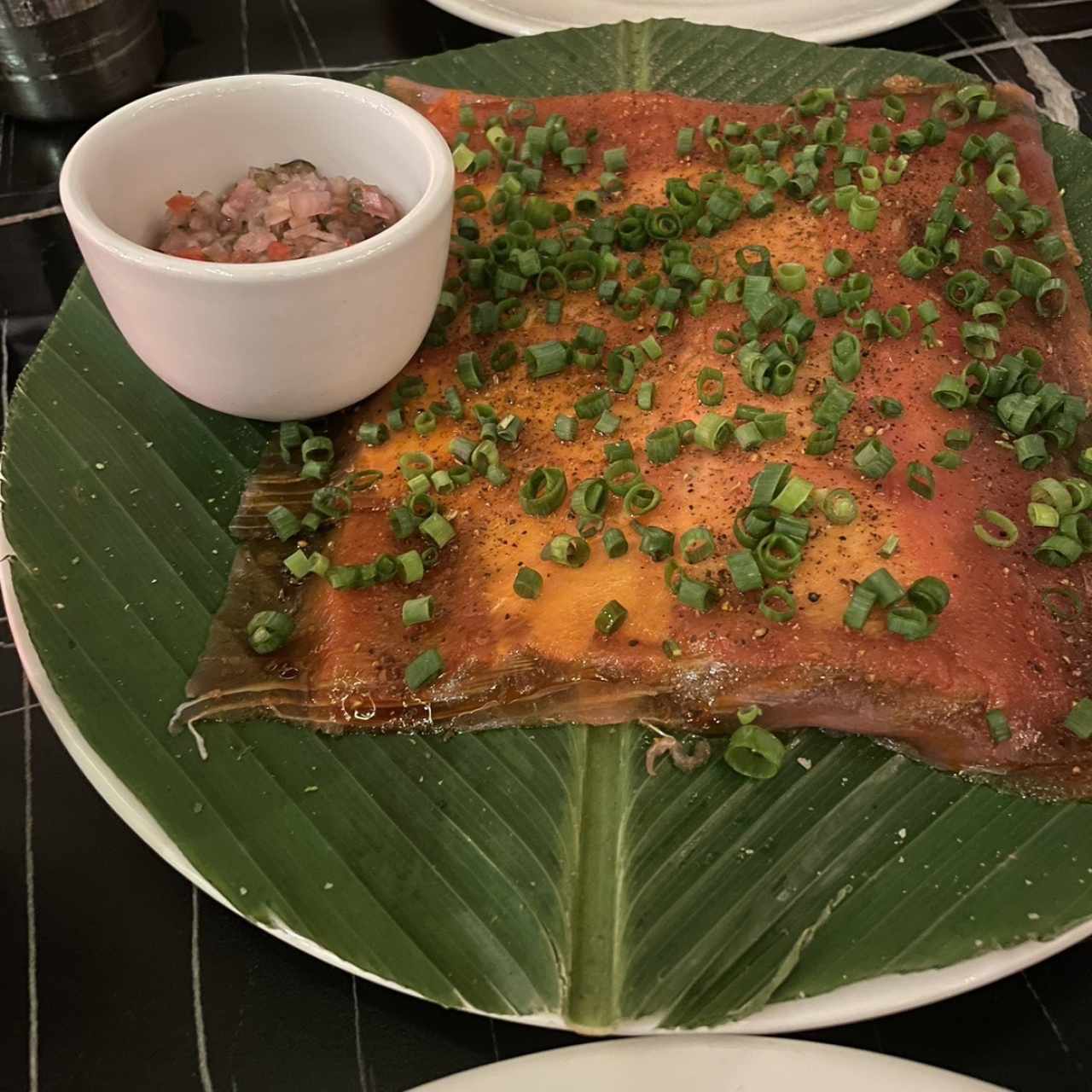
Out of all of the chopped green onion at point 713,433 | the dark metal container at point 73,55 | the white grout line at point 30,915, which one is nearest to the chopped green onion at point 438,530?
the chopped green onion at point 713,433

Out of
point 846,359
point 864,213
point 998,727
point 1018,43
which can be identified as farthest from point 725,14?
point 998,727

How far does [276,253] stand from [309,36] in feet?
7.77

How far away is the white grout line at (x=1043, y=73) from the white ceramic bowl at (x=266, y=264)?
2.31 m

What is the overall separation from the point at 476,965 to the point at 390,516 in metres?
0.82

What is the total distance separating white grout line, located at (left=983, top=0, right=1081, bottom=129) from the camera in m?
3.25

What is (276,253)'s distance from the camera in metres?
1.90

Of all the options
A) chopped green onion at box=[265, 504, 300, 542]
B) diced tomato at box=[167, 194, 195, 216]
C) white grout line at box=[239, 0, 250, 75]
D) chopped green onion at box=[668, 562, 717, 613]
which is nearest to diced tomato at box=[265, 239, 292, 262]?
diced tomato at box=[167, 194, 195, 216]

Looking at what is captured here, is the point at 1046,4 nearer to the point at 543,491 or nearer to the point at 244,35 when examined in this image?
the point at 244,35

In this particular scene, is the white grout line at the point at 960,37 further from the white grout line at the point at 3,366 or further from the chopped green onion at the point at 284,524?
the white grout line at the point at 3,366

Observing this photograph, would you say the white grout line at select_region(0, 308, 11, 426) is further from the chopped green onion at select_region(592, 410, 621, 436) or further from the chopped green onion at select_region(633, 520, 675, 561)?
the chopped green onion at select_region(633, 520, 675, 561)

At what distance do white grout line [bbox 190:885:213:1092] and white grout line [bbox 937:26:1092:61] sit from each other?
3.60 metres

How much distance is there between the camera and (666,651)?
170cm

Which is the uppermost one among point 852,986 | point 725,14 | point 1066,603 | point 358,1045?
point 725,14

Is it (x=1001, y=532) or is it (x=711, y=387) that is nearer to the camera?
(x=1001, y=532)
